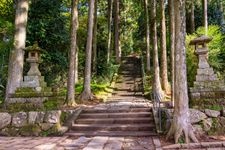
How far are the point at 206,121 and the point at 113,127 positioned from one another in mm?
2749

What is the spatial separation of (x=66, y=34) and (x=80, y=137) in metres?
12.0

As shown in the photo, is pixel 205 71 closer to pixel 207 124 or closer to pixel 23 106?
pixel 207 124

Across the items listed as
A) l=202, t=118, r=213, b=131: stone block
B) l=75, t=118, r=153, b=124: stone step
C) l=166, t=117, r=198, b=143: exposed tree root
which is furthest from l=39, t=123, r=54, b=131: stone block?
l=202, t=118, r=213, b=131: stone block

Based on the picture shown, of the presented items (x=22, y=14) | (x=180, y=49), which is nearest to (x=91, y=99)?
(x=22, y=14)

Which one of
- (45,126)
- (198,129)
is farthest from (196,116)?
(45,126)

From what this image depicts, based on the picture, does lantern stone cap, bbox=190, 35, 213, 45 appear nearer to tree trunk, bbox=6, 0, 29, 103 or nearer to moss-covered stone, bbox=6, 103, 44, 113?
moss-covered stone, bbox=6, 103, 44, 113

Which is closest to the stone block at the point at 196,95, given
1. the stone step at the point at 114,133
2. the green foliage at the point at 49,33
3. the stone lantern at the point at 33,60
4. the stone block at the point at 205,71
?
the stone block at the point at 205,71

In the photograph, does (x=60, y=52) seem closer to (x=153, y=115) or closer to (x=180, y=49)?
(x=153, y=115)

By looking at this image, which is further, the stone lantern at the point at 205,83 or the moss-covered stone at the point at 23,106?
the moss-covered stone at the point at 23,106

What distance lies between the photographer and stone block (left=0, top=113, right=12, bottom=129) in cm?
973

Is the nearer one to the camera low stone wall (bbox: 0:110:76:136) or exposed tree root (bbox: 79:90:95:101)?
low stone wall (bbox: 0:110:76:136)

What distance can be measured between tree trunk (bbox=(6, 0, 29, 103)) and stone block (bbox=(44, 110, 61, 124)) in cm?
330

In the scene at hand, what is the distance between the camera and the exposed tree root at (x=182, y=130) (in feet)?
24.8

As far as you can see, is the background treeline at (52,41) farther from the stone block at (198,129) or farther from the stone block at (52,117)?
the stone block at (198,129)
